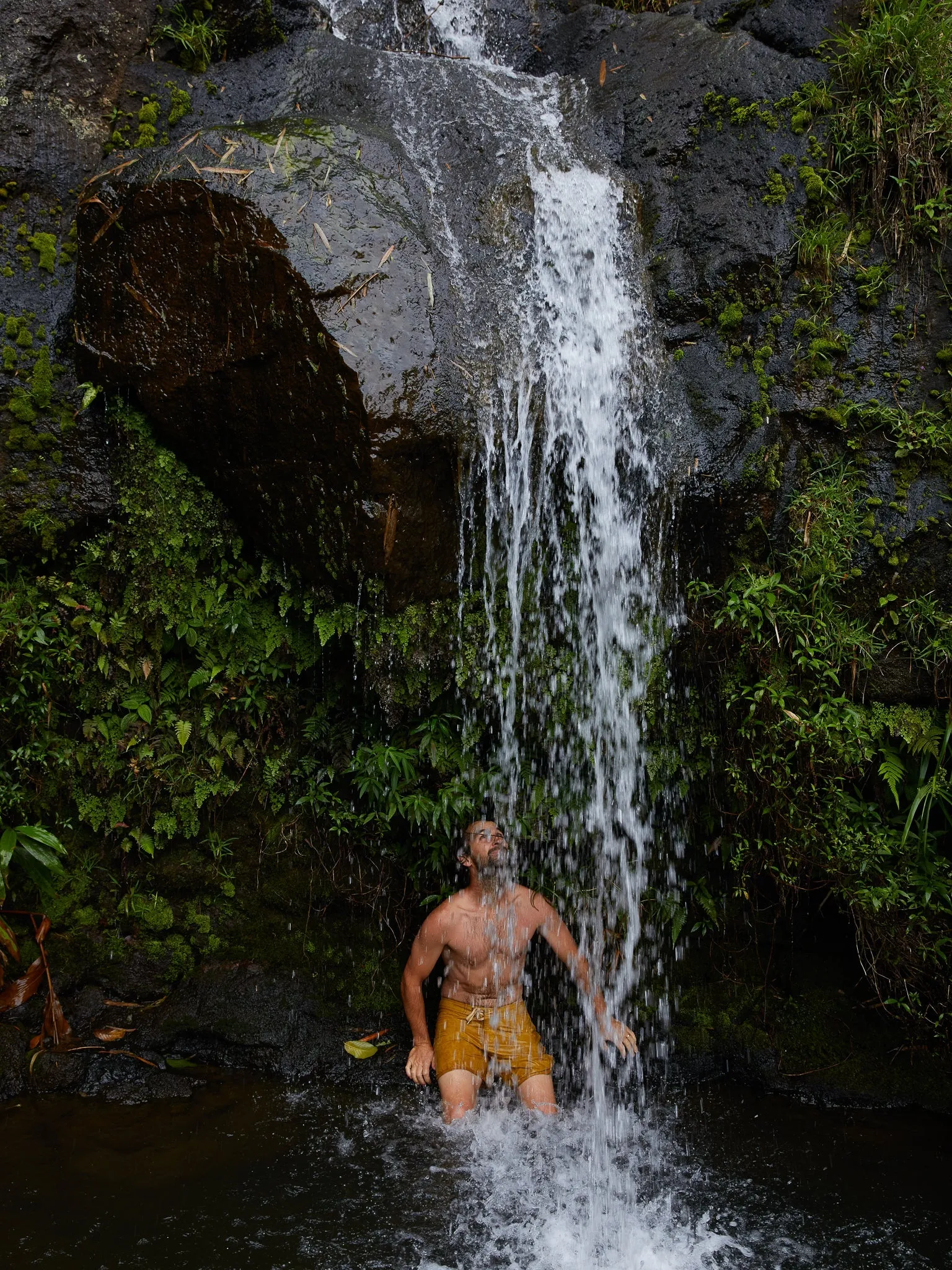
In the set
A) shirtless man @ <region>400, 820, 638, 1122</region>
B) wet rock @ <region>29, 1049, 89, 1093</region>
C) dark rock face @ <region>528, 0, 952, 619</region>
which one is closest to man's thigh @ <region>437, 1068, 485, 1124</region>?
shirtless man @ <region>400, 820, 638, 1122</region>

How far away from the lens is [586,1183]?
3.61 meters

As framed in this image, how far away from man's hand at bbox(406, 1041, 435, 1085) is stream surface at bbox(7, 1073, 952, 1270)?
0.16m

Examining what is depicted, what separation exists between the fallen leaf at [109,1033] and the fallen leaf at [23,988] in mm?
366

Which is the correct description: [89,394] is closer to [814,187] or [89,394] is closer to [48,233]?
[48,233]

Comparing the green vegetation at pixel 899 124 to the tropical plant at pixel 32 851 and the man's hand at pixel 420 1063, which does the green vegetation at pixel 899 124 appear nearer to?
the man's hand at pixel 420 1063

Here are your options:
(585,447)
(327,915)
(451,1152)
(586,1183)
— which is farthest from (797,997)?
(585,447)

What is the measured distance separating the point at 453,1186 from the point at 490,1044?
0.76 meters

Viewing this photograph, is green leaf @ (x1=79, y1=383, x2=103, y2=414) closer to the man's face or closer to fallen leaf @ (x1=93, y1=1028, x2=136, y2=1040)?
the man's face

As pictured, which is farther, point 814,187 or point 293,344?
point 814,187

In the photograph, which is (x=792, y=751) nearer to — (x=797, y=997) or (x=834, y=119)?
(x=797, y=997)

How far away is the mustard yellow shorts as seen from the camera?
13.8 feet

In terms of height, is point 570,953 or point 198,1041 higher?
point 570,953

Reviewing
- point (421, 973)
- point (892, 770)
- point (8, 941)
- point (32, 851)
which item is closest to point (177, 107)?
point (32, 851)

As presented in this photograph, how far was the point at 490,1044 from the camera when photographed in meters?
Result: 4.27
